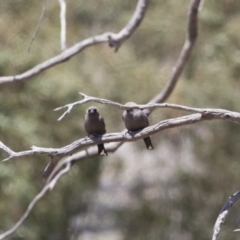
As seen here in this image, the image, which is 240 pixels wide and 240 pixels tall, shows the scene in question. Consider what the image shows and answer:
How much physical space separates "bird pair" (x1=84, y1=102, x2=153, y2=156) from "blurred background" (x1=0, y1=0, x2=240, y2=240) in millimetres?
1345

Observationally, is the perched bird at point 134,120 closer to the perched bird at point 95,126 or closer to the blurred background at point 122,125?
the perched bird at point 95,126

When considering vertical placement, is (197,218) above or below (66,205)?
below

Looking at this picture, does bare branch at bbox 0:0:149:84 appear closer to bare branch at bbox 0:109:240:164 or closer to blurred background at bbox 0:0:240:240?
blurred background at bbox 0:0:240:240

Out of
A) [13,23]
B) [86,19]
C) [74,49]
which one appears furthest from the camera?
[86,19]

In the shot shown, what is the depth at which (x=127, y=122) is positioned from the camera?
112 inches

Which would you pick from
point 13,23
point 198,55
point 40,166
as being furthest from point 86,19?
point 40,166

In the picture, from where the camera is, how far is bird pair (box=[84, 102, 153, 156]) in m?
2.85

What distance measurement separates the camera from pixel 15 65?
447 centimetres

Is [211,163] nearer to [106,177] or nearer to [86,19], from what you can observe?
[106,177]

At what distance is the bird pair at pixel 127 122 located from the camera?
2846 millimetres

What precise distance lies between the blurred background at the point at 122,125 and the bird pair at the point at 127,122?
1345mm

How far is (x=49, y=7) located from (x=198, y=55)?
1.25 meters

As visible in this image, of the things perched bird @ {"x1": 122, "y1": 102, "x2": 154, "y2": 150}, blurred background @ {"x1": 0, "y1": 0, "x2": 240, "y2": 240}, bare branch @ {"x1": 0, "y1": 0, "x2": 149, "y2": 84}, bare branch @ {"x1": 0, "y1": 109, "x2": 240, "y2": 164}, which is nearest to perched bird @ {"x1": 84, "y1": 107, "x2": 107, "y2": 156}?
perched bird @ {"x1": 122, "y1": 102, "x2": 154, "y2": 150}

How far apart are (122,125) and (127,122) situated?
6.47ft
